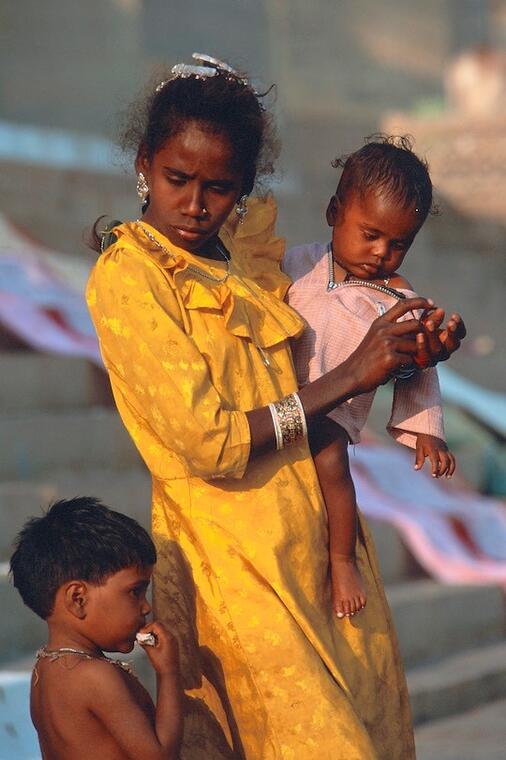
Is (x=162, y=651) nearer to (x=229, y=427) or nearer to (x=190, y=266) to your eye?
(x=229, y=427)

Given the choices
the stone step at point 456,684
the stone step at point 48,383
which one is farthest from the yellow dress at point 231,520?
the stone step at point 48,383

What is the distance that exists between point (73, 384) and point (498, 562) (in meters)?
2.36

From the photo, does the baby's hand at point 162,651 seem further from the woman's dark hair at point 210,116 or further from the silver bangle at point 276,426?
the woman's dark hair at point 210,116

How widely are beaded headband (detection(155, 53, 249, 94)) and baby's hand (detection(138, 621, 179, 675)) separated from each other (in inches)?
43.1

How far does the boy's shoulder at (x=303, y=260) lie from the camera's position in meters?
3.38

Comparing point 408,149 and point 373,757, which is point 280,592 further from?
point 408,149

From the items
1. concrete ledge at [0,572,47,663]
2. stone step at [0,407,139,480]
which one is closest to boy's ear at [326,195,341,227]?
concrete ledge at [0,572,47,663]

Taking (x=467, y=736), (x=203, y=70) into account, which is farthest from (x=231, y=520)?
(x=467, y=736)

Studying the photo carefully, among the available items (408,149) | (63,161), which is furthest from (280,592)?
(63,161)

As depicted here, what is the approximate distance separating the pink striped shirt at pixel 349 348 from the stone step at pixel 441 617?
3329 millimetres

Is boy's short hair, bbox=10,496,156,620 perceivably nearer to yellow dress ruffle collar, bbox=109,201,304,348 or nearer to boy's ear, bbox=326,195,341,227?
yellow dress ruffle collar, bbox=109,201,304,348

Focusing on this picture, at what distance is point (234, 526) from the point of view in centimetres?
305

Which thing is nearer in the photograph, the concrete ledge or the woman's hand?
the woman's hand

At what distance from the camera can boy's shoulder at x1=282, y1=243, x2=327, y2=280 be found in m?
3.38
